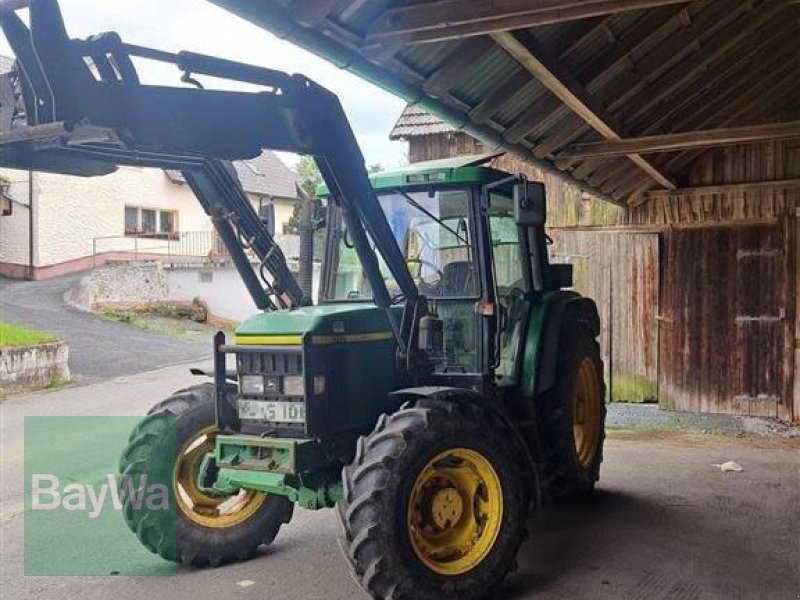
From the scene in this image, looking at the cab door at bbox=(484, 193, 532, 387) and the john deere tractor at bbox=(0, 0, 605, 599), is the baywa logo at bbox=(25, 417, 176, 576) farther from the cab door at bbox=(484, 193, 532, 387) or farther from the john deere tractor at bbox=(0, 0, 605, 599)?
the cab door at bbox=(484, 193, 532, 387)

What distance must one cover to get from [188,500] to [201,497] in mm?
87

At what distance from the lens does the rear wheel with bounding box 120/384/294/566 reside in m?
4.40

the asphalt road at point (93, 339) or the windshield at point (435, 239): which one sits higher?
the windshield at point (435, 239)

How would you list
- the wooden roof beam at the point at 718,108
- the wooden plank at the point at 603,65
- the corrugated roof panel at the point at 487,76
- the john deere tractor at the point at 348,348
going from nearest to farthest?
1. the john deere tractor at the point at 348,348
2. the corrugated roof panel at the point at 487,76
3. the wooden plank at the point at 603,65
4. the wooden roof beam at the point at 718,108

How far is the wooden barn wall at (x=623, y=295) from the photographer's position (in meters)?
9.83

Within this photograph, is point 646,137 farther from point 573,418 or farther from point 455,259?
point 455,259

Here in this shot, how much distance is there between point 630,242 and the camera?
9.92 m

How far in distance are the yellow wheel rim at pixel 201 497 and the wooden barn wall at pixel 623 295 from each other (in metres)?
6.47

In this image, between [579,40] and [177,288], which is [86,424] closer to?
[579,40]

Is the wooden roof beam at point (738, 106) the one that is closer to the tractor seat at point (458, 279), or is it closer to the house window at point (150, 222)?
the tractor seat at point (458, 279)

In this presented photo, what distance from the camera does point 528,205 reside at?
4.51m

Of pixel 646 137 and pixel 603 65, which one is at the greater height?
pixel 603 65

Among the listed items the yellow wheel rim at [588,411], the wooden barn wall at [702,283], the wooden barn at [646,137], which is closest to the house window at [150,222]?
the wooden barn at [646,137]

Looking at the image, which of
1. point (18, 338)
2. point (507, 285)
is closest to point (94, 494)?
point (507, 285)
